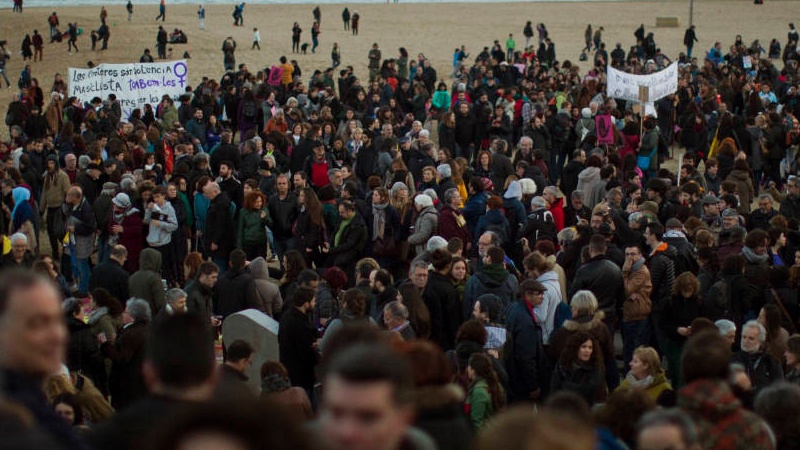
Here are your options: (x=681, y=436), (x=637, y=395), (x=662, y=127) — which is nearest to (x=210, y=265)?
(x=637, y=395)

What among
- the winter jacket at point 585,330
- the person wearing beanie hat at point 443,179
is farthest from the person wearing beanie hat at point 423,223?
the winter jacket at point 585,330

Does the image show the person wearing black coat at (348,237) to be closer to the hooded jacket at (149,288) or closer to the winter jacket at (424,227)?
the winter jacket at (424,227)

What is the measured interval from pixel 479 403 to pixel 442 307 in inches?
110

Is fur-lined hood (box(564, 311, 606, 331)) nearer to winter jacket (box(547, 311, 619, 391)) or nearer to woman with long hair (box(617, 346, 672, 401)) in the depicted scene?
winter jacket (box(547, 311, 619, 391))

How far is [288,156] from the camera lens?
1916 centimetres

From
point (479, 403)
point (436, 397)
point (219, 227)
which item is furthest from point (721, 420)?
point (219, 227)

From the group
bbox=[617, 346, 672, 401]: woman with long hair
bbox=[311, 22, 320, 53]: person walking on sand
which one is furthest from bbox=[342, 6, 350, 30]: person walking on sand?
bbox=[617, 346, 672, 401]: woman with long hair

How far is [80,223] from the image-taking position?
47.5ft

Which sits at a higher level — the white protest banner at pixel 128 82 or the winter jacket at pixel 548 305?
the white protest banner at pixel 128 82

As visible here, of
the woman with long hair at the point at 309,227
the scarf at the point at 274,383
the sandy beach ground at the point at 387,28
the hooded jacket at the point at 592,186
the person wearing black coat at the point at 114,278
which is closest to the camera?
the scarf at the point at 274,383

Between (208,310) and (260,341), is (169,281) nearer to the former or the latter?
(208,310)

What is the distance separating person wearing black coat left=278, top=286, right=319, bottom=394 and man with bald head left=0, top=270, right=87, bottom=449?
5819 millimetres

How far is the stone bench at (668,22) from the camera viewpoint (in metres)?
54.1

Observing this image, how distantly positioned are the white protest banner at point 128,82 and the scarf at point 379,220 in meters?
10.5
